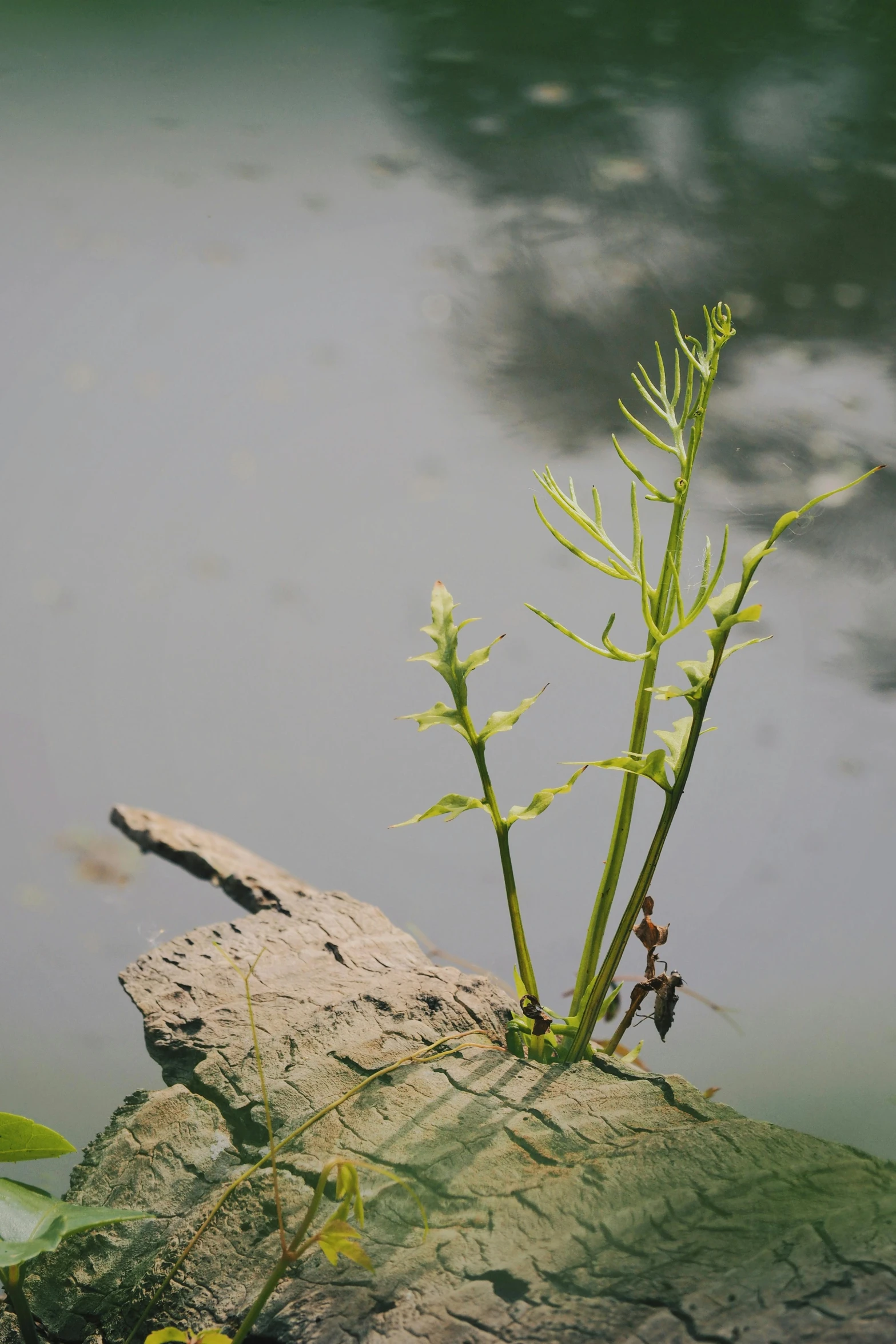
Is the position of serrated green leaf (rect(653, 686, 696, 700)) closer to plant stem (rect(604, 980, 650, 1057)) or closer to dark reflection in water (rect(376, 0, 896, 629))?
plant stem (rect(604, 980, 650, 1057))

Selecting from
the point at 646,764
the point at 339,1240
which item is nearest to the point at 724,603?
the point at 646,764

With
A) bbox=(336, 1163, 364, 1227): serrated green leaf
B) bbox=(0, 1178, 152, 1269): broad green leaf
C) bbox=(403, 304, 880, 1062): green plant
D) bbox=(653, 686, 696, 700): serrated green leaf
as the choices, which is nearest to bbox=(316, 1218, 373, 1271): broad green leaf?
bbox=(336, 1163, 364, 1227): serrated green leaf

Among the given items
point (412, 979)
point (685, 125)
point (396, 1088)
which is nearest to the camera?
point (396, 1088)

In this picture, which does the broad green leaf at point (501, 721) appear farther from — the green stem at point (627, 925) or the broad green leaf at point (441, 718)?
the green stem at point (627, 925)

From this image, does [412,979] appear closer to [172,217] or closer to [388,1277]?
[388,1277]

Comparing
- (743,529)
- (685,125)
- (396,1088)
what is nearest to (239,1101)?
(396,1088)

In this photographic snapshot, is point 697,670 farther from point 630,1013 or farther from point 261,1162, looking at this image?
point 261,1162

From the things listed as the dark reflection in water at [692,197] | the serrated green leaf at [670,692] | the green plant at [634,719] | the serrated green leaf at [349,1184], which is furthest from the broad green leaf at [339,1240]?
the dark reflection in water at [692,197]
